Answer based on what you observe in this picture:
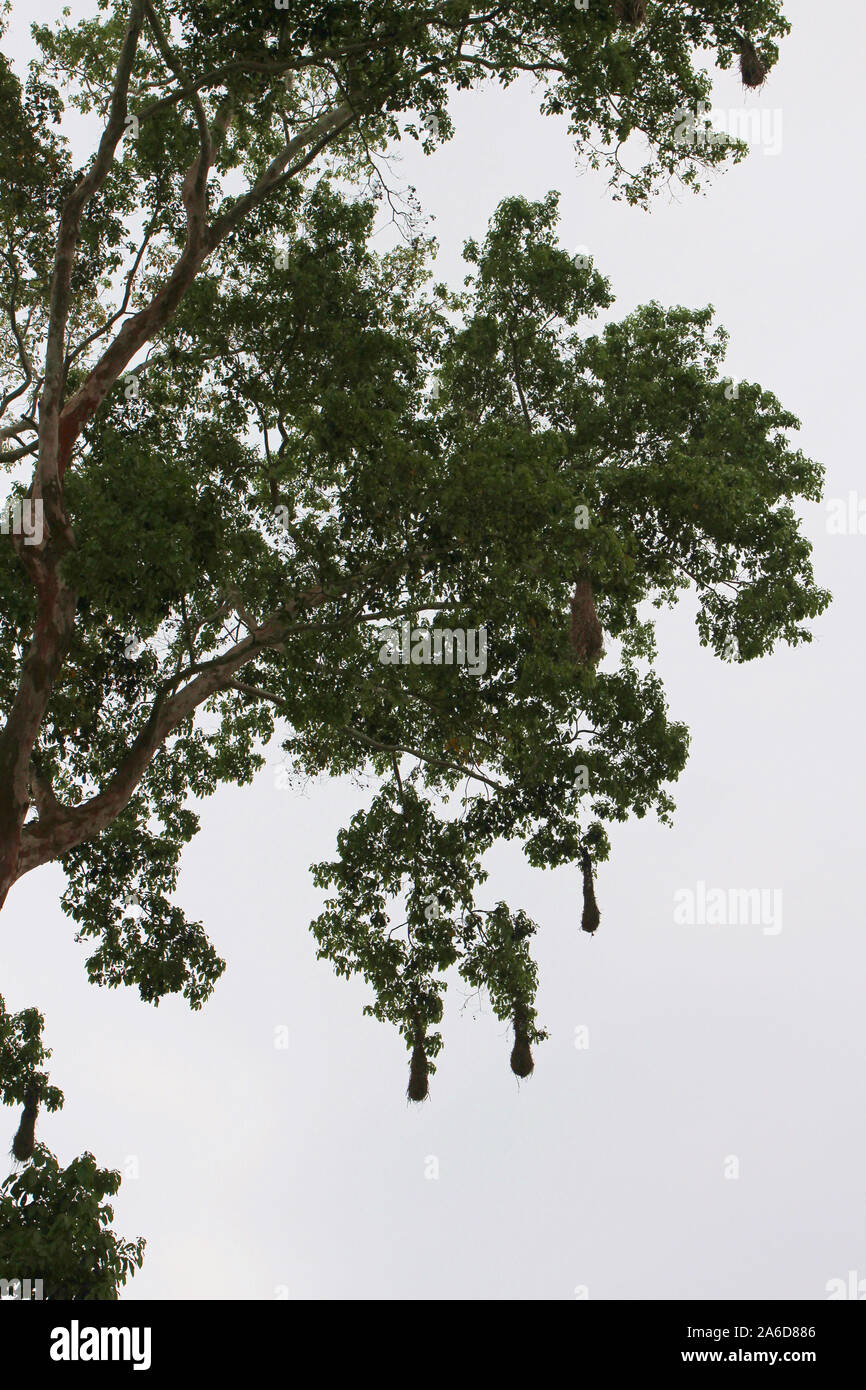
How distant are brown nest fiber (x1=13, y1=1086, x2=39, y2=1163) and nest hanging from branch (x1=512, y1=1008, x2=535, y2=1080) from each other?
605cm

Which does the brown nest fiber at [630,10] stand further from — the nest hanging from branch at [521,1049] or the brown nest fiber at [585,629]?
the nest hanging from branch at [521,1049]

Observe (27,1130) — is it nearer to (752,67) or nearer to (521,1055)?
(521,1055)

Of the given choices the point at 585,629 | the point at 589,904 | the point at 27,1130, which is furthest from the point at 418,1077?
the point at 585,629

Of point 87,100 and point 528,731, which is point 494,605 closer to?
point 528,731

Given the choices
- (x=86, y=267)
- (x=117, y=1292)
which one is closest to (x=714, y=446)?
(x=86, y=267)

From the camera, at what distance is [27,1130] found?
15.0m

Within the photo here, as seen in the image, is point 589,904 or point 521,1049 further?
point 521,1049

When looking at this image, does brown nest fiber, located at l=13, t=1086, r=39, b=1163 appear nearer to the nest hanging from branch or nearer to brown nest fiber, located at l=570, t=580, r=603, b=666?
the nest hanging from branch

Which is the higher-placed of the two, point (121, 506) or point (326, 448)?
point (326, 448)

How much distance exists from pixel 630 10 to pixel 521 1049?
12141 mm

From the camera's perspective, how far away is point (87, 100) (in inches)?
637

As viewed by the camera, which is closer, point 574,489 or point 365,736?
point 574,489

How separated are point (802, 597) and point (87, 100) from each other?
37.6 feet
